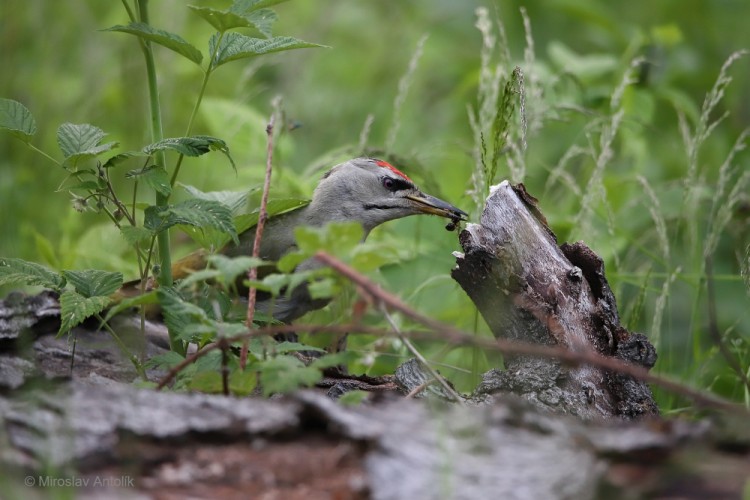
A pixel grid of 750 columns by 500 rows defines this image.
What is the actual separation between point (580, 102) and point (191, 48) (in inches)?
128

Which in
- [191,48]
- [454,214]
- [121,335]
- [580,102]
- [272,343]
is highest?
[580,102]

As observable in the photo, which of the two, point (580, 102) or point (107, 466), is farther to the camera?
point (580, 102)

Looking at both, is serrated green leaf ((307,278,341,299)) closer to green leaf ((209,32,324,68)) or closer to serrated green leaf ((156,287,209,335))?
serrated green leaf ((156,287,209,335))

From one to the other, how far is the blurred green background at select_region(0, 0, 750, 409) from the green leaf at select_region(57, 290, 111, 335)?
1128 millimetres

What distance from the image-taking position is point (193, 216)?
9.00 feet

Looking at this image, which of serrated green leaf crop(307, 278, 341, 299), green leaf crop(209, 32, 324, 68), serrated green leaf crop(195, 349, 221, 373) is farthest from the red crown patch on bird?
serrated green leaf crop(307, 278, 341, 299)

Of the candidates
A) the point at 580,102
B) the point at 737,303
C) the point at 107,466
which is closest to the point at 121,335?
the point at 107,466

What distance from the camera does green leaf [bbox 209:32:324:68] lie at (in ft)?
9.15

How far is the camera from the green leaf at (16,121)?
2.77m

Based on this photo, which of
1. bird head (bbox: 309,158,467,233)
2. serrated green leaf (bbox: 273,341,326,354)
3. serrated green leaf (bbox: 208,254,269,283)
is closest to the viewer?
serrated green leaf (bbox: 208,254,269,283)

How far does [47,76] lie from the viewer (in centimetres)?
646

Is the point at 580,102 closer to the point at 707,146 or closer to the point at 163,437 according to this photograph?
the point at 707,146

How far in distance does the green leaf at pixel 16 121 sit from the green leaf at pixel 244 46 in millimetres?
594

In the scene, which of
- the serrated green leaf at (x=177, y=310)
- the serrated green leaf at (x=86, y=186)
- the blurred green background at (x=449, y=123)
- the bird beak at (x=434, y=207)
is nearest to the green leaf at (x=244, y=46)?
the serrated green leaf at (x=86, y=186)
